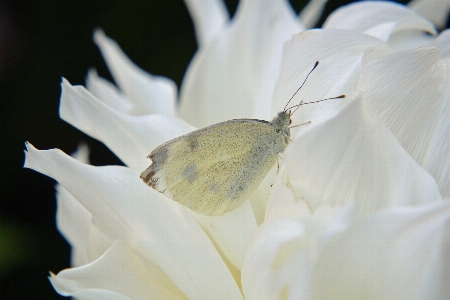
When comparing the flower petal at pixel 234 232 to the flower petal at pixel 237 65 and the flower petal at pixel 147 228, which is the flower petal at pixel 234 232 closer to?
the flower petal at pixel 147 228

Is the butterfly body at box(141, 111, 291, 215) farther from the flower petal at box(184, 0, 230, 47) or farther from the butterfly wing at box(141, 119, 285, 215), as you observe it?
the flower petal at box(184, 0, 230, 47)

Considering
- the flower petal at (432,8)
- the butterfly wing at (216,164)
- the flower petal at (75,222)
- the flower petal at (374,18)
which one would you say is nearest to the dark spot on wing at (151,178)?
the butterfly wing at (216,164)

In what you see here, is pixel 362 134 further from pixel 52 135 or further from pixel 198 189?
pixel 52 135

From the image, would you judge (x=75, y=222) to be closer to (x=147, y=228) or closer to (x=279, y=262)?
(x=147, y=228)

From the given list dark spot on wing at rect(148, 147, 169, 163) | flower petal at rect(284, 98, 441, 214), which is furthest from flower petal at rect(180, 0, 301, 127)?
flower petal at rect(284, 98, 441, 214)

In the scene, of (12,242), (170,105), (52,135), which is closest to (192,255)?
(170,105)

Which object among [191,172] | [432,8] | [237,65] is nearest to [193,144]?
[191,172]
